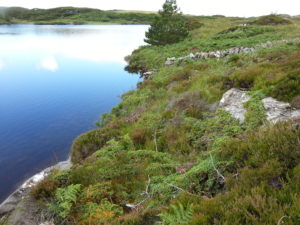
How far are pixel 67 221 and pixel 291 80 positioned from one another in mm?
7108

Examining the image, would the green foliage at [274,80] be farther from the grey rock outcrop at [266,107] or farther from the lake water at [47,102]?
the lake water at [47,102]

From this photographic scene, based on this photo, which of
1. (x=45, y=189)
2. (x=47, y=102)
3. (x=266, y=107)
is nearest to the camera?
(x=45, y=189)

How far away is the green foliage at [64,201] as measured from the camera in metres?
4.97

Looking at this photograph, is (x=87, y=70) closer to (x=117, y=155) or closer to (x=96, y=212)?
(x=117, y=155)

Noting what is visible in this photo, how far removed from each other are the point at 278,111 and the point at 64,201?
579 cm

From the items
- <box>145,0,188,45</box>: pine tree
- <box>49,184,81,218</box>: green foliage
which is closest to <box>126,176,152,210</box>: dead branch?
<box>49,184,81,218</box>: green foliage

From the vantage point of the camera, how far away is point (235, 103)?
776 centimetres

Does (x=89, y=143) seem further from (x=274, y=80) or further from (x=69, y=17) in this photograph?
(x=69, y=17)

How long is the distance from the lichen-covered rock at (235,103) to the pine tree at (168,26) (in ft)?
77.3

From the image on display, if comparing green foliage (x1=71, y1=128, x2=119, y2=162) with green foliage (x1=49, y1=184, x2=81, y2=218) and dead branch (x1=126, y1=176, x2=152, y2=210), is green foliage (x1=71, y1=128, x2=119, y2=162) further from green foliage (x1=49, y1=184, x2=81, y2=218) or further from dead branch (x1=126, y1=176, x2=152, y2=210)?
dead branch (x1=126, y1=176, x2=152, y2=210)

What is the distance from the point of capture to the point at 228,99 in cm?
821

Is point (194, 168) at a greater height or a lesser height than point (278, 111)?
lesser

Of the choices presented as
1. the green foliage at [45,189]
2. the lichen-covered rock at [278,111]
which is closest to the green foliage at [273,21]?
the lichen-covered rock at [278,111]

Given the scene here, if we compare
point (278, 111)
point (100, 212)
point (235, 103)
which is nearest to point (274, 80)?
point (235, 103)
